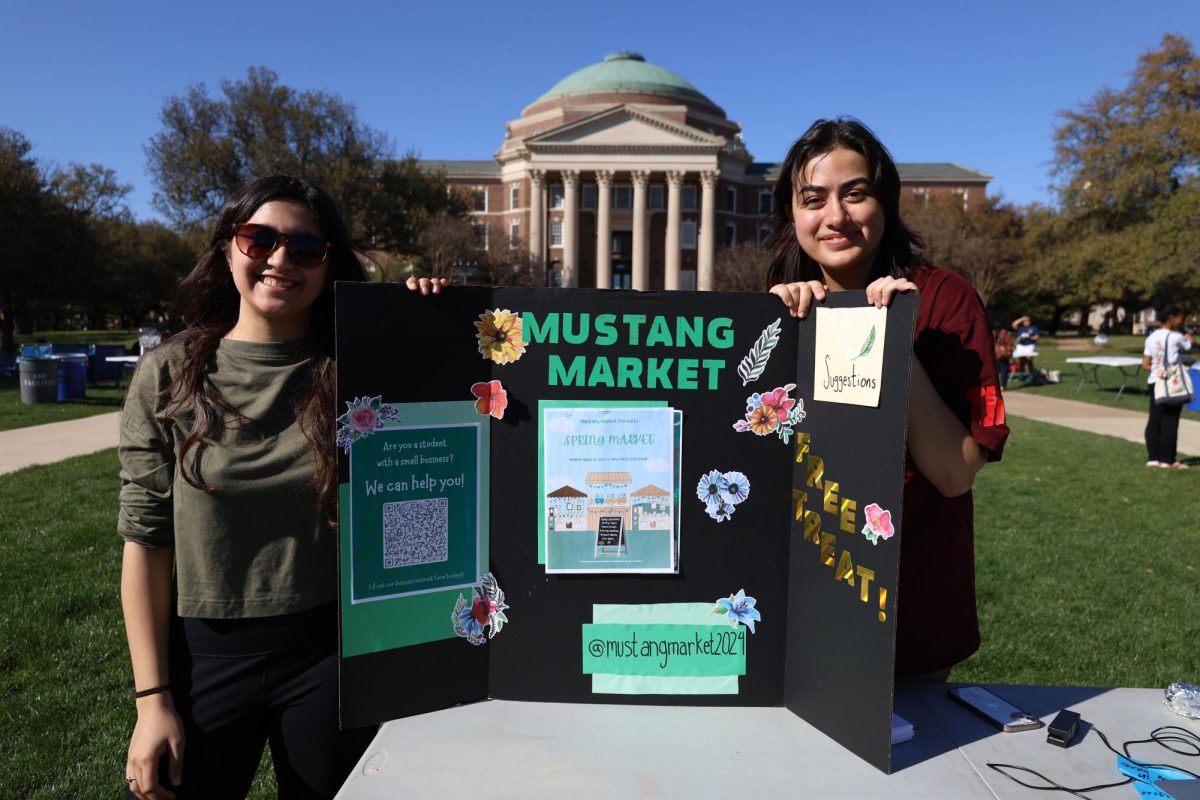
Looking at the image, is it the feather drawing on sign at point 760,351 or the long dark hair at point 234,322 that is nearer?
the feather drawing on sign at point 760,351

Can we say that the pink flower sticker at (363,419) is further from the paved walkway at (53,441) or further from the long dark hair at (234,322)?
the paved walkway at (53,441)

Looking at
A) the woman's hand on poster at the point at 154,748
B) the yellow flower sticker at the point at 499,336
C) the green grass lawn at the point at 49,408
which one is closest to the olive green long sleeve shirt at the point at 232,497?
the woman's hand on poster at the point at 154,748

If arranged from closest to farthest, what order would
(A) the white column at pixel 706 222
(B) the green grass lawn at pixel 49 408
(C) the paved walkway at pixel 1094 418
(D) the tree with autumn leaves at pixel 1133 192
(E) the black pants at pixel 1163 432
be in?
(E) the black pants at pixel 1163 432 → (C) the paved walkway at pixel 1094 418 → (B) the green grass lawn at pixel 49 408 → (D) the tree with autumn leaves at pixel 1133 192 → (A) the white column at pixel 706 222

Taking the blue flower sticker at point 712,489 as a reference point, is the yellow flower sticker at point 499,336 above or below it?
above

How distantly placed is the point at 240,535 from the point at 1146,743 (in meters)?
2.39

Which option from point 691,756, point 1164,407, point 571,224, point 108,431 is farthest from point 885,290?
point 571,224

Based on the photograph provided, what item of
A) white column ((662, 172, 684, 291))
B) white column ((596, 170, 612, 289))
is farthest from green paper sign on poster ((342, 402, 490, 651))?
white column ((662, 172, 684, 291))

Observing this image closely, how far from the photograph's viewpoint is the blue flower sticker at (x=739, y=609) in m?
1.97

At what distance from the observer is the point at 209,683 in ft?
6.84

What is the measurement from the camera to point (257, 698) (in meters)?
2.11

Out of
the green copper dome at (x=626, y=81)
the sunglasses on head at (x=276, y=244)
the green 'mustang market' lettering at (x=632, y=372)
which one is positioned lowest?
the green 'mustang market' lettering at (x=632, y=372)

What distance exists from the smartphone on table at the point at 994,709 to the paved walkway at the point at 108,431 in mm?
11323

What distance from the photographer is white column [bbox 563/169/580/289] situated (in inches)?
2923

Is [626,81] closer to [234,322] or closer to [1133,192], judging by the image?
[1133,192]
